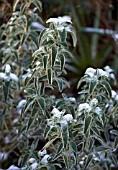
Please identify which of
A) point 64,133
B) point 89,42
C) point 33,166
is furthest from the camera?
point 89,42

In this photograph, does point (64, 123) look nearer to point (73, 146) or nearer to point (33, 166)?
point (73, 146)

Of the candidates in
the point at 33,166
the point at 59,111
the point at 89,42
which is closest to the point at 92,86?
the point at 59,111

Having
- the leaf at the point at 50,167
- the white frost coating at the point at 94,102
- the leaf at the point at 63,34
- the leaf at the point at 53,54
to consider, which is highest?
the leaf at the point at 63,34

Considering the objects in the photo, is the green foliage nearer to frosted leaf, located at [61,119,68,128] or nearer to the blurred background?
frosted leaf, located at [61,119,68,128]

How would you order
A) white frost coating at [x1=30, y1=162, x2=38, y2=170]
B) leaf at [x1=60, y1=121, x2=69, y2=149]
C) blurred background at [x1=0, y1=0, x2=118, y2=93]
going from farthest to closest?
blurred background at [x1=0, y1=0, x2=118, y2=93], white frost coating at [x1=30, y1=162, x2=38, y2=170], leaf at [x1=60, y1=121, x2=69, y2=149]

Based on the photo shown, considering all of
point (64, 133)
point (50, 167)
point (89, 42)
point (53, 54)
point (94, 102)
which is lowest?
point (50, 167)

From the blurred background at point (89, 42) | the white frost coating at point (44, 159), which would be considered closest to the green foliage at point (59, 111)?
the white frost coating at point (44, 159)

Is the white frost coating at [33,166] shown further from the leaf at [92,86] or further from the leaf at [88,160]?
the leaf at [92,86]

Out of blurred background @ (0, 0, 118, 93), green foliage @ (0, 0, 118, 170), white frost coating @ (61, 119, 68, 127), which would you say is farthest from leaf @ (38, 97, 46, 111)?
blurred background @ (0, 0, 118, 93)

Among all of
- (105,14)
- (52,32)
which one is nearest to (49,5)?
(52,32)

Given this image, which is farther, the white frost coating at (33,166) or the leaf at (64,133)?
the white frost coating at (33,166)

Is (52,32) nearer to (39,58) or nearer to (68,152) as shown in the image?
(39,58)
